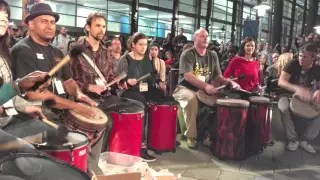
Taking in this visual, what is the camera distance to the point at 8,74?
264 cm

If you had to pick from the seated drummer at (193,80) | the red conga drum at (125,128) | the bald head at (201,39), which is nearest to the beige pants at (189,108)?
the seated drummer at (193,80)

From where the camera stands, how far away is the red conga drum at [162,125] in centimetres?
447

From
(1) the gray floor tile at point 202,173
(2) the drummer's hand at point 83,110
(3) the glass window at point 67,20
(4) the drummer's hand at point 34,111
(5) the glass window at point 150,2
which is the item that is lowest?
(1) the gray floor tile at point 202,173

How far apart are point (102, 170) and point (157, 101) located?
4.56 feet

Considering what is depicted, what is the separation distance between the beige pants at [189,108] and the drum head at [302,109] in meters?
1.46

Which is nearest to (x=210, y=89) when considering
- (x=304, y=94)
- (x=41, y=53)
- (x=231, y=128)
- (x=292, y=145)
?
(x=231, y=128)

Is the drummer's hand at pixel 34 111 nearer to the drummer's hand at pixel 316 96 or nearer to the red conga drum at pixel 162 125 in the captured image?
the red conga drum at pixel 162 125

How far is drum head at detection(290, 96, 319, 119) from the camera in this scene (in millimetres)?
4946

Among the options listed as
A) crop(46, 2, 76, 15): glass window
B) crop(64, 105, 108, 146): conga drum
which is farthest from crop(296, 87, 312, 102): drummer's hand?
crop(46, 2, 76, 15): glass window

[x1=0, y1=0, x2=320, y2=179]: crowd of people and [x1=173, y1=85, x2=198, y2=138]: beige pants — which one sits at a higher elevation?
[x1=0, y1=0, x2=320, y2=179]: crowd of people

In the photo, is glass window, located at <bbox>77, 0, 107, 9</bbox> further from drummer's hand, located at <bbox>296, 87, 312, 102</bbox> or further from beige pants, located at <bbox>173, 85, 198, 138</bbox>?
drummer's hand, located at <bbox>296, 87, 312, 102</bbox>

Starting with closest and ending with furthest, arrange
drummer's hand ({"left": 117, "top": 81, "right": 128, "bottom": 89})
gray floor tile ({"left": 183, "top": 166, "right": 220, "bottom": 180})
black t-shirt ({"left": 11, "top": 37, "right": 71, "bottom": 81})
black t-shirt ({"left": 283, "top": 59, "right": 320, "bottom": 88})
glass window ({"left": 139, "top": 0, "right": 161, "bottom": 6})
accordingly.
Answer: black t-shirt ({"left": 11, "top": 37, "right": 71, "bottom": 81}) < gray floor tile ({"left": 183, "top": 166, "right": 220, "bottom": 180}) < drummer's hand ({"left": 117, "top": 81, "right": 128, "bottom": 89}) < black t-shirt ({"left": 283, "top": 59, "right": 320, "bottom": 88}) < glass window ({"left": 139, "top": 0, "right": 161, "bottom": 6})

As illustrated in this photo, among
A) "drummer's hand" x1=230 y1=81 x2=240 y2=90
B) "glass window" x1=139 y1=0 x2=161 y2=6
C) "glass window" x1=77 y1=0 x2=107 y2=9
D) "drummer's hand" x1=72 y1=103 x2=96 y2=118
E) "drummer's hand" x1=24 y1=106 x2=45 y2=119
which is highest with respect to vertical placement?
"glass window" x1=139 y1=0 x2=161 y2=6

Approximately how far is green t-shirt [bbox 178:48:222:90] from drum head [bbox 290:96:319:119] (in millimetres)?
1193
